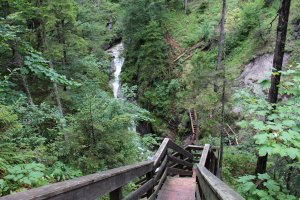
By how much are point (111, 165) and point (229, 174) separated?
27.2ft

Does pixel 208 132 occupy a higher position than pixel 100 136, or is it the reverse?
pixel 100 136

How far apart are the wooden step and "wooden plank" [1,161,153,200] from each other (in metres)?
3.14

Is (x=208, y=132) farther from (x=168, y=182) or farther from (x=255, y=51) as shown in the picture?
(x=168, y=182)

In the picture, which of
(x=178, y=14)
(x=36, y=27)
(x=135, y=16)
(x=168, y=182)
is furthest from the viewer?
(x=178, y=14)

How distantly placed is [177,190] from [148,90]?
15941 millimetres

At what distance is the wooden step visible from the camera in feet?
17.6

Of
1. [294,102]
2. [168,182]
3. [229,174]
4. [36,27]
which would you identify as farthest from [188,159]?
[36,27]

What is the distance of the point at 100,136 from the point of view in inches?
185

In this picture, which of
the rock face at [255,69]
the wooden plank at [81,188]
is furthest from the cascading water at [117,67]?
the wooden plank at [81,188]

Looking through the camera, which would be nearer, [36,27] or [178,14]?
[36,27]

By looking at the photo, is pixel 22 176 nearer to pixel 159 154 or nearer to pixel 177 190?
pixel 159 154

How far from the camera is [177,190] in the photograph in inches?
231

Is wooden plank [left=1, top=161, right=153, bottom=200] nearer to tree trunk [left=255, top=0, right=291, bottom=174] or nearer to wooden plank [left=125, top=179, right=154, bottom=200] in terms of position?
wooden plank [left=125, top=179, right=154, bottom=200]

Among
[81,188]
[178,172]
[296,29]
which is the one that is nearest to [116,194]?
[81,188]
